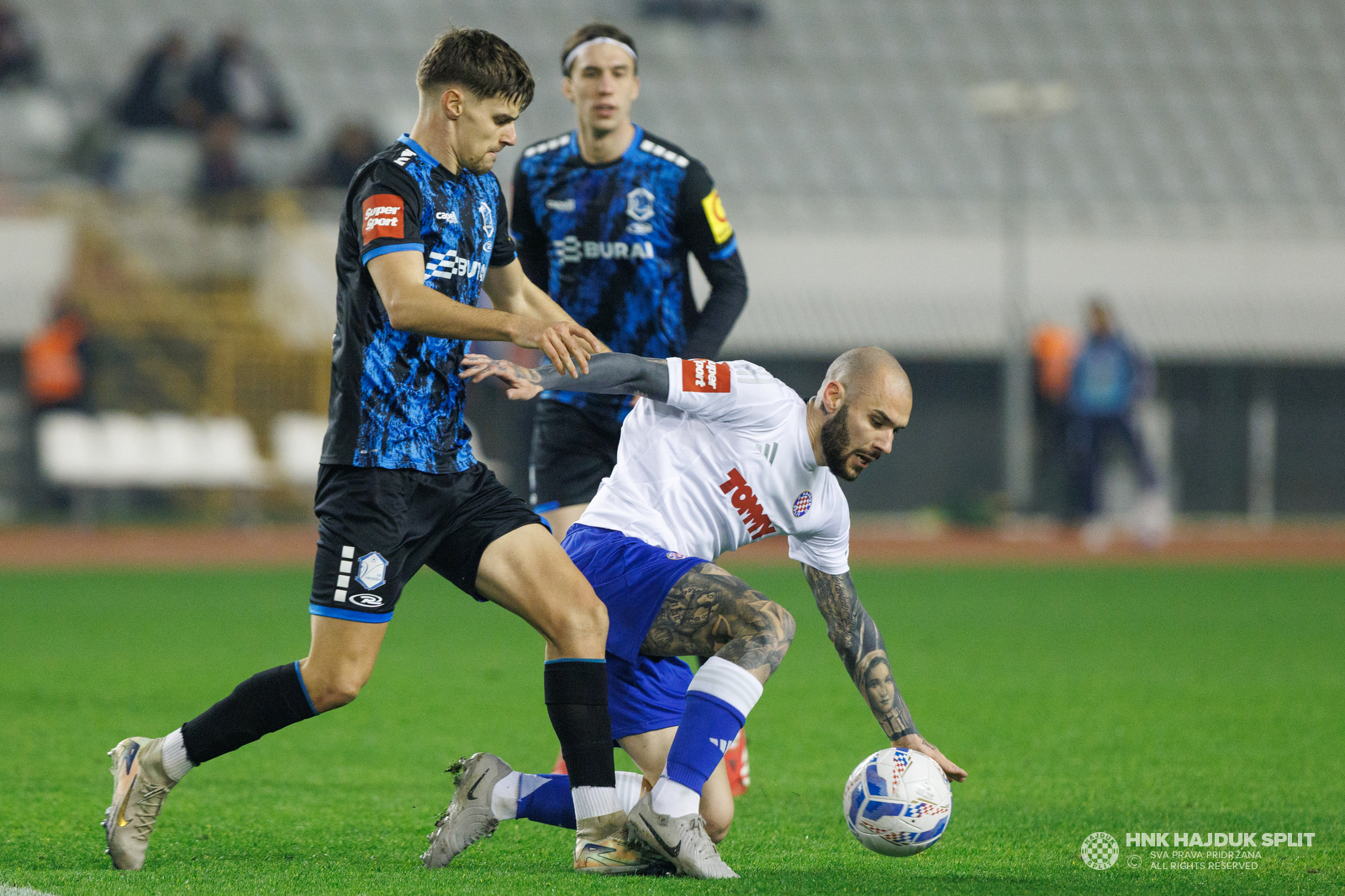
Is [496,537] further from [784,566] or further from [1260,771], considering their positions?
[784,566]

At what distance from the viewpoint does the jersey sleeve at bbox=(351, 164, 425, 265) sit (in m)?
3.87

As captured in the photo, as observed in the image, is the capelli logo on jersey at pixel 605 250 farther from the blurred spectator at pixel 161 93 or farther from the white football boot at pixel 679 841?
the blurred spectator at pixel 161 93

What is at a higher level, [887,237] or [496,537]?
[887,237]

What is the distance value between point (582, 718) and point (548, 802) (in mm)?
351

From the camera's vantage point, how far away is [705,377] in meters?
4.27

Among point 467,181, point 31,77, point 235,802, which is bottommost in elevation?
point 235,802

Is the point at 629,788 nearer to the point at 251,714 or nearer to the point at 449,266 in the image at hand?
the point at 251,714

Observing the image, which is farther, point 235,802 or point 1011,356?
point 1011,356

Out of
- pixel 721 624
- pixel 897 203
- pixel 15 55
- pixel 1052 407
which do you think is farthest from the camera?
pixel 897 203

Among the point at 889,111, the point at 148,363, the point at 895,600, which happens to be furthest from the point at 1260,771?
the point at 889,111

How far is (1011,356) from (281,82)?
1043 cm

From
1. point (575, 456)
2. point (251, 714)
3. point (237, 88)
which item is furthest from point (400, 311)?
point (237, 88)

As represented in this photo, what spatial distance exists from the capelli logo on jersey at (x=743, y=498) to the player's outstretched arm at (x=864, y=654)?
220mm

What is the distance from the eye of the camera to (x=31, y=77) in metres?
19.9
